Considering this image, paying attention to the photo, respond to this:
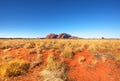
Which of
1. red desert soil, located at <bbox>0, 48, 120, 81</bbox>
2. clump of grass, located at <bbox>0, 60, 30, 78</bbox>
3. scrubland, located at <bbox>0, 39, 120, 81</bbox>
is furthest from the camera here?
red desert soil, located at <bbox>0, 48, 120, 81</bbox>

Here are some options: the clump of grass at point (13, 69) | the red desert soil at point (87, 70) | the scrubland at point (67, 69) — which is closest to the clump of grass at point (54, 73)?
the scrubland at point (67, 69)

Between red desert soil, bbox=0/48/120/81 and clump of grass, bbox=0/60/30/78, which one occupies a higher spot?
clump of grass, bbox=0/60/30/78

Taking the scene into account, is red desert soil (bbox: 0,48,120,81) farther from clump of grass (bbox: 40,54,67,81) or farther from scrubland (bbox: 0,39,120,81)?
clump of grass (bbox: 40,54,67,81)

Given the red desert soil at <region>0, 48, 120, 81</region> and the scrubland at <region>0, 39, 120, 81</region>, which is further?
the red desert soil at <region>0, 48, 120, 81</region>

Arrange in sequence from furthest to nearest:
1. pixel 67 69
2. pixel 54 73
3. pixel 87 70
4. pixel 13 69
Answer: pixel 87 70 < pixel 67 69 < pixel 54 73 < pixel 13 69

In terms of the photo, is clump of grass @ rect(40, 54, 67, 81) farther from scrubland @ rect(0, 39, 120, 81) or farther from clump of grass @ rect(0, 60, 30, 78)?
clump of grass @ rect(0, 60, 30, 78)

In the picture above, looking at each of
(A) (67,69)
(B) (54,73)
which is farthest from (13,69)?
(A) (67,69)

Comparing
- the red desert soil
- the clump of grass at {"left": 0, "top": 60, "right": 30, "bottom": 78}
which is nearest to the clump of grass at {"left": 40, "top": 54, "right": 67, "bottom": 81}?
the red desert soil

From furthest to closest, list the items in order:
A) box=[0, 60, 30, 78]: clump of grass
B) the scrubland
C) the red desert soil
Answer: the red desert soil → the scrubland → box=[0, 60, 30, 78]: clump of grass

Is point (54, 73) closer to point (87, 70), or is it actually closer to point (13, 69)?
point (13, 69)

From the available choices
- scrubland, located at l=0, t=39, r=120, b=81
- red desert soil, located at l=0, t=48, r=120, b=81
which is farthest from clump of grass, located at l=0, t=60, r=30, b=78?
red desert soil, located at l=0, t=48, r=120, b=81

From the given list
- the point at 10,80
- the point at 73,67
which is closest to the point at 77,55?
the point at 73,67

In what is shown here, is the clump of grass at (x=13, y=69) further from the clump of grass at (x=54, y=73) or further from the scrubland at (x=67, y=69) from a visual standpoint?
the clump of grass at (x=54, y=73)

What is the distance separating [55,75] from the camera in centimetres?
786
